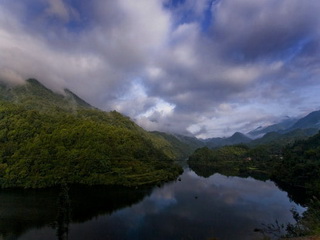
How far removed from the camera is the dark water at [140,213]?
171 ft

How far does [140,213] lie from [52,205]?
84.4ft

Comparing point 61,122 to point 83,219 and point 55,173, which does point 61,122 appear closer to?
point 55,173

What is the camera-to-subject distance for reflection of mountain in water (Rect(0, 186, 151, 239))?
179ft

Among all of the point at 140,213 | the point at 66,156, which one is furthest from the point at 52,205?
the point at 66,156

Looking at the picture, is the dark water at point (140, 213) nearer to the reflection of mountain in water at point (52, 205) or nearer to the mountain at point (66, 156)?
the reflection of mountain in water at point (52, 205)

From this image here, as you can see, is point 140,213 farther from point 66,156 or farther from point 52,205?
point 66,156

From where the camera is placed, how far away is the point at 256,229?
179 feet

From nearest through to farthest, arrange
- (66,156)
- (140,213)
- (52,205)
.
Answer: (140,213), (52,205), (66,156)

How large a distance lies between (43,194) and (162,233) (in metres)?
50.6

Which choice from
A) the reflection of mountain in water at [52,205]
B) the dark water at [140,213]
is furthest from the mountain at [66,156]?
the dark water at [140,213]

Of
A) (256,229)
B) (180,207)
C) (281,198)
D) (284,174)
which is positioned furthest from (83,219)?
A: (284,174)

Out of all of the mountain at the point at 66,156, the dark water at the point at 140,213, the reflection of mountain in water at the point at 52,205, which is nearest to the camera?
the dark water at the point at 140,213

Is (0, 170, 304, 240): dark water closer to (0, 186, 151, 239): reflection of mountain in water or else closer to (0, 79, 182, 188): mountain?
(0, 186, 151, 239): reflection of mountain in water

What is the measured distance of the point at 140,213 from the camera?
6769 centimetres
